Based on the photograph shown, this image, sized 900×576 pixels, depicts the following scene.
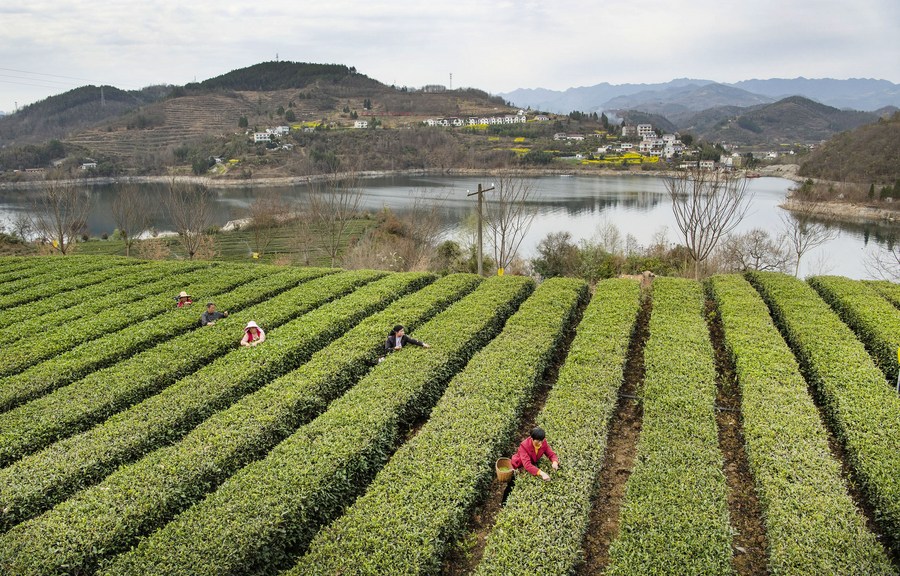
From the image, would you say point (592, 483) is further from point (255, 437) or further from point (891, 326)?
point (891, 326)

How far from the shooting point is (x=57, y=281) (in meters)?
19.3

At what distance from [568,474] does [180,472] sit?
5.98 metres

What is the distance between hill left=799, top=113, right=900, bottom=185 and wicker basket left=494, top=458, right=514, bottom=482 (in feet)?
236

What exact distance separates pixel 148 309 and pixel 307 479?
36.1 feet

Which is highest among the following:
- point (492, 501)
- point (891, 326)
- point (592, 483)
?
point (891, 326)

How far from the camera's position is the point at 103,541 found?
680cm

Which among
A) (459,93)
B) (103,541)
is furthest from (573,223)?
(459,93)

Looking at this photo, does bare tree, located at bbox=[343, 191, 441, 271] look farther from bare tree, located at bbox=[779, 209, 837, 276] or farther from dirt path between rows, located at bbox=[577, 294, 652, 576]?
bare tree, located at bbox=[779, 209, 837, 276]

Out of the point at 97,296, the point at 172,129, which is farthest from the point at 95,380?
the point at 172,129

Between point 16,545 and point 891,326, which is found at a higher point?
point 891,326

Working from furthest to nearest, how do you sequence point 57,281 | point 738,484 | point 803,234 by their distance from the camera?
point 803,234
point 57,281
point 738,484

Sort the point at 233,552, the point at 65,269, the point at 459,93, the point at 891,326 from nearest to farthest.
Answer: the point at 233,552 < the point at 891,326 < the point at 65,269 < the point at 459,93

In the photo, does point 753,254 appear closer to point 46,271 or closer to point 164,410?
point 164,410

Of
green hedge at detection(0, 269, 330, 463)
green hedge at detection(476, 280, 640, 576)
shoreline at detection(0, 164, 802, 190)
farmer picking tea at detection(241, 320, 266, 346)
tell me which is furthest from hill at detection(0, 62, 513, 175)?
green hedge at detection(476, 280, 640, 576)
